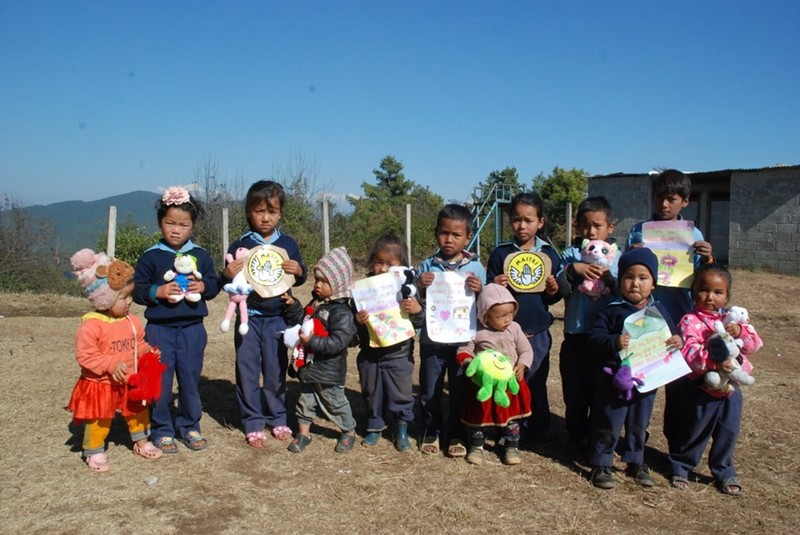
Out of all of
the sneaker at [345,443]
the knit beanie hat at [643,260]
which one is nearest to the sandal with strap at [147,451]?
the sneaker at [345,443]

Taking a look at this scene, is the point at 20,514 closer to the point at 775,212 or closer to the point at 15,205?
the point at 15,205

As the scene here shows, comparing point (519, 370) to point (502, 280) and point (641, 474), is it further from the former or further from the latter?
point (641, 474)

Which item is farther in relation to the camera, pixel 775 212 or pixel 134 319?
pixel 775 212

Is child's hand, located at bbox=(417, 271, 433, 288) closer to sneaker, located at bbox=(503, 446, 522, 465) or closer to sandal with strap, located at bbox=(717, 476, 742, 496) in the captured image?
sneaker, located at bbox=(503, 446, 522, 465)

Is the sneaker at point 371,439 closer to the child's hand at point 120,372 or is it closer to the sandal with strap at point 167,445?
the sandal with strap at point 167,445

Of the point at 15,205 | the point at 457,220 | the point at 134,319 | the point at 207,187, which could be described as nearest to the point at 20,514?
the point at 134,319

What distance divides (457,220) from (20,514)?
3.16 m

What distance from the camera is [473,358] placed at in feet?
12.8

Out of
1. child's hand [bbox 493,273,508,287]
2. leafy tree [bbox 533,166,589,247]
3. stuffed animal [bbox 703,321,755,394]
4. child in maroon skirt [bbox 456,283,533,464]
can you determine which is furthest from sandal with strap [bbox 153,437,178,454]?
leafy tree [bbox 533,166,589,247]

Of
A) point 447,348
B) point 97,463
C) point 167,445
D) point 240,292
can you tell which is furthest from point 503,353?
point 97,463

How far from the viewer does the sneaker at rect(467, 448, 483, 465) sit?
4.04 m

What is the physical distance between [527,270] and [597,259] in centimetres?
47

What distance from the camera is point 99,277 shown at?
12.4 ft

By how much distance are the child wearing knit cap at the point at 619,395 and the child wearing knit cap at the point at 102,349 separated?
9.91 feet
